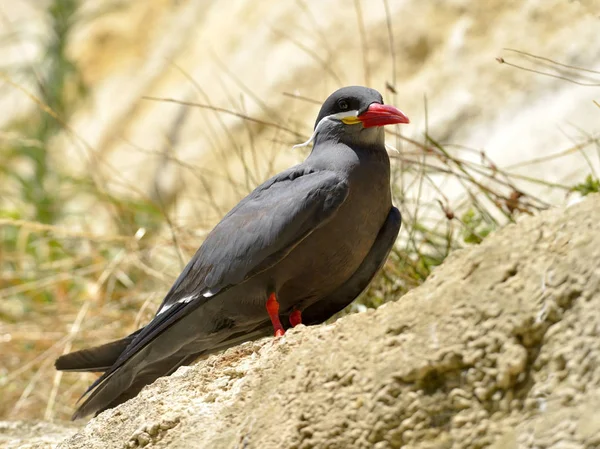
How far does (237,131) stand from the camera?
27.6 feet

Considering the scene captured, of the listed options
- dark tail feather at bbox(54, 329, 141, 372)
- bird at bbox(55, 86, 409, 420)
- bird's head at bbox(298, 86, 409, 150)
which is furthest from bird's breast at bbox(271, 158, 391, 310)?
dark tail feather at bbox(54, 329, 141, 372)

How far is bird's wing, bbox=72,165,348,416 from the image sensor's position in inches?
128

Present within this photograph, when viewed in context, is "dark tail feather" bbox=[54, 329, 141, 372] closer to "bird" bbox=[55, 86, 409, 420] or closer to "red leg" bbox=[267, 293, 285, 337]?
"bird" bbox=[55, 86, 409, 420]

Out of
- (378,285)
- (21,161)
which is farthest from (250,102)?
(378,285)

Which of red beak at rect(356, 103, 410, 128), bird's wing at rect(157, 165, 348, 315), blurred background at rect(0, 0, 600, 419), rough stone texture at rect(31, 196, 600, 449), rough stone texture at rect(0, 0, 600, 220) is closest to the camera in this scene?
rough stone texture at rect(31, 196, 600, 449)

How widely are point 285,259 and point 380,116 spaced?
69 centimetres

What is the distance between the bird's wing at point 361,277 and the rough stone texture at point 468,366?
1.00 metres

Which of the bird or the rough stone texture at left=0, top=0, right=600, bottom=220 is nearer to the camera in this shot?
the bird

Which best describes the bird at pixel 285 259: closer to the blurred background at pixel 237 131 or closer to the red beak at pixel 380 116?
the red beak at pixel 380 116

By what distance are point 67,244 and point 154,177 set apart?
5.18ft

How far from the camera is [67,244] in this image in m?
8.03

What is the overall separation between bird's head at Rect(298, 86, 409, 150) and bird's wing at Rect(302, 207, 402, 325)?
33 centimetres

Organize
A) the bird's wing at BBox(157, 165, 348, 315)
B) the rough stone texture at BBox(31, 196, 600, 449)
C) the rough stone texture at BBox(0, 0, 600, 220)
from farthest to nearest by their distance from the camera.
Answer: the rough stone texture at BBox(0, 0, 600, 220)
the bird's wing at BBox(157, 165, 348, 315)
the rough stone texture at BBox(31, 196, 600, 449)

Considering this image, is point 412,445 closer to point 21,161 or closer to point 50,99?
point 50,99
